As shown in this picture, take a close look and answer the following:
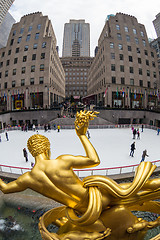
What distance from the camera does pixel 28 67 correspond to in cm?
3644

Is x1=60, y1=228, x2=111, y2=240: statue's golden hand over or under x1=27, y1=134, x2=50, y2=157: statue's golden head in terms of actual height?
under

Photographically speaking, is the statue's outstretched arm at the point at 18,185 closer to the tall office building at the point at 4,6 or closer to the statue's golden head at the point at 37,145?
the statue's golden head at the point at 37,145

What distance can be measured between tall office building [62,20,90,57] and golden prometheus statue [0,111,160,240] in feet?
645

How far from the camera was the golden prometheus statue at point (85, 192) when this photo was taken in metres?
2.91

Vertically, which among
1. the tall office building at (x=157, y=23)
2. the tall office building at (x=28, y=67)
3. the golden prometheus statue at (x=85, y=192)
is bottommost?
the golden prometheus statue at (x=85, y=192)

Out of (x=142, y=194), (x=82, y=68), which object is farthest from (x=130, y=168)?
(x=82, y=68)

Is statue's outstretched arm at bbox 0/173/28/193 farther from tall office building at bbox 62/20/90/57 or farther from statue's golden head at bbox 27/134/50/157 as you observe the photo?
tall office building at bbox 62/20/90/57

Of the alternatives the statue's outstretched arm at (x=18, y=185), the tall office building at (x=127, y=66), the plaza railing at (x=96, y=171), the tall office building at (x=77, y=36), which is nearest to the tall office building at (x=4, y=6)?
the tall office building at (x=77, y=36)

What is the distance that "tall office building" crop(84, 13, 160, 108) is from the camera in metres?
35.4

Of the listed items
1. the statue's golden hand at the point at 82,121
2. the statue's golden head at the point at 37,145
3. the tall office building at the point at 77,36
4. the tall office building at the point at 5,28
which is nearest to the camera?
the statue's golden head at the point at 37,145

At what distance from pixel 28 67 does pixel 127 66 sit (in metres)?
26.1

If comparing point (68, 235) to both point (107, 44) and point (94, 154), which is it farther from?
point (107, 44)

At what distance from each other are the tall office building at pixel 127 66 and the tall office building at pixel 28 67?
585 inches

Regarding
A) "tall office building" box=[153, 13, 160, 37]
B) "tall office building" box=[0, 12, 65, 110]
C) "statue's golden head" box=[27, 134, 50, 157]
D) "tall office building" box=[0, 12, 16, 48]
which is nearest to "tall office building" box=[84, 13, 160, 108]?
"tall office building" box=[0, 12, 65, 110]
